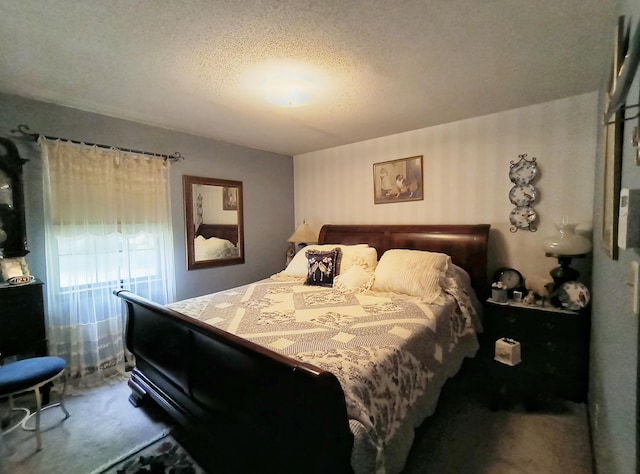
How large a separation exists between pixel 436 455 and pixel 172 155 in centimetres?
339

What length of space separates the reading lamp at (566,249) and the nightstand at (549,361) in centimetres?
27

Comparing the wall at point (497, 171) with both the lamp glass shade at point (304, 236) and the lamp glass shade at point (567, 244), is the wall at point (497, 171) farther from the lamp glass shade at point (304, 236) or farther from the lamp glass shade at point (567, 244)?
the lamp glass shade at point (304, 236)

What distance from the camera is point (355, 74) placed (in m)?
1.99

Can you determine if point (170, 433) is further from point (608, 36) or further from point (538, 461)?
point (608, 36)

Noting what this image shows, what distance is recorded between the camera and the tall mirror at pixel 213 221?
10.7 feet

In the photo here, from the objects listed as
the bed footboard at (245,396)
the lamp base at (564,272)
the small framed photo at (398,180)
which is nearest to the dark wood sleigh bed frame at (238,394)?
the bed footboard at (245,396)

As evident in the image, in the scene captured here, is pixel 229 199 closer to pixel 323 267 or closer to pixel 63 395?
pixel 323 267

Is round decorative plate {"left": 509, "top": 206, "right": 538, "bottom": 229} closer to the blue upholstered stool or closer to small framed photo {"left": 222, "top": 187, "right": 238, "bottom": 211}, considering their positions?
small framed photo {"left": 222, "top": 187, "right": 238, "bottom": 211}

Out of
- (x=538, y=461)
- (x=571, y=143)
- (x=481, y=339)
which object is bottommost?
(x=538, y=461)

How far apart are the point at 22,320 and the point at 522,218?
410 cm

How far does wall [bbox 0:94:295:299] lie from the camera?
2328 millimetres

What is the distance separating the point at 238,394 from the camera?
1.38m

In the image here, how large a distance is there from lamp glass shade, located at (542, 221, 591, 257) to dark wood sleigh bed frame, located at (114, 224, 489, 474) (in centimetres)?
211

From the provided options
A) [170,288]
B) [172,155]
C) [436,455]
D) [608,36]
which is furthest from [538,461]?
[172,155]
